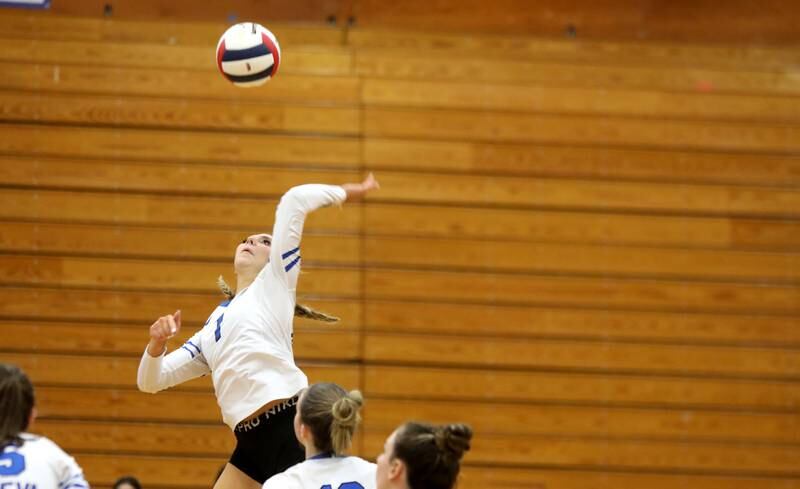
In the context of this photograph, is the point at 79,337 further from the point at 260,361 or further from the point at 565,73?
the point at 565,73

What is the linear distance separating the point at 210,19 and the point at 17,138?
6.41 ft

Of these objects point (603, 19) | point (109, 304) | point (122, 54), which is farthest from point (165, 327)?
point (603, 19)

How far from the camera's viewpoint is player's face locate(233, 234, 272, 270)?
18.5 ft

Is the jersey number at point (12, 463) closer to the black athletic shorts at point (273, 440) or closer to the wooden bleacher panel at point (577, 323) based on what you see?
the black athletic shorts at point (273, 440)

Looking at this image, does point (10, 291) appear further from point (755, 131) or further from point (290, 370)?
point (755, 131)

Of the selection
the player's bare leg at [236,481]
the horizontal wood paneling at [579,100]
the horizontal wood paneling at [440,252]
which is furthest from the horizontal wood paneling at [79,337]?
the player's bare leg at [236,481]

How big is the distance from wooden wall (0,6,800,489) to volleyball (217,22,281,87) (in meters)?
3.41

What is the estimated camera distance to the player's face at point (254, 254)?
564 cm

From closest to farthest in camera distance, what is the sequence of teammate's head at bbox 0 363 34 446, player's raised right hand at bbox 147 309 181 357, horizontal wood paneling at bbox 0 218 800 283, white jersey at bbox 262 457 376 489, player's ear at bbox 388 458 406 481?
player's ear at bbox 388 458 406 481 → teammate's head at bbox 0 363 34 446 → white jersey at bbox 262 457 376 489 → player's raised right hand at bbox 147 309 181 357 → horizontal wood paneling at bbox 0 218 800 283

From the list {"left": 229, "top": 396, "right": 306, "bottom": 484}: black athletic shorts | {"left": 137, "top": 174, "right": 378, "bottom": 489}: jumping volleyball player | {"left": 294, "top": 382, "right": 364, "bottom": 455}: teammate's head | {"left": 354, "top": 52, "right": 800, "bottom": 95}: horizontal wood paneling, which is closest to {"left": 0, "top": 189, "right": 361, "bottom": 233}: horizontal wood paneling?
{"left": 354, "top": 52, "right": 800, "bottom": 95}: horizontal wood paneling

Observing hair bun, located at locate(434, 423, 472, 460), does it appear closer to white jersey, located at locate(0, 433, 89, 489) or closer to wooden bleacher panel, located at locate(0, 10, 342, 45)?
white jersey, located at locate(0, 433, 89, 489)

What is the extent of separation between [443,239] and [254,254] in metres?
4.20

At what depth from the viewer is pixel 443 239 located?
971cm

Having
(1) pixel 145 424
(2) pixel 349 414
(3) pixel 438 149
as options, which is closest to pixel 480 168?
(3) pixel 438 149
